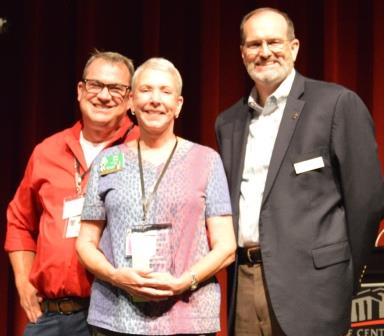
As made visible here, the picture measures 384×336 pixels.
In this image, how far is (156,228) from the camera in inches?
71.7

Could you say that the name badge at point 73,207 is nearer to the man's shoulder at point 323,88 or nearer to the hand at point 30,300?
the hand at point 30,300

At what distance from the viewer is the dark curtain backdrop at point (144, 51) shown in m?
Answer: 3.32

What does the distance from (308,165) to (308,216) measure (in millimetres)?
160

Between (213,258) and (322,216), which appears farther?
(322,216)

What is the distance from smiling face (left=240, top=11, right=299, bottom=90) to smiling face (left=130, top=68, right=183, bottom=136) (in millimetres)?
348

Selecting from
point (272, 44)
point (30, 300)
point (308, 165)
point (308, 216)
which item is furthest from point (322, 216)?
point (30, 300)

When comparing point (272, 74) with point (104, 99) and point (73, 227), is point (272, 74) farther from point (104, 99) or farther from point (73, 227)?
point (73, 227)

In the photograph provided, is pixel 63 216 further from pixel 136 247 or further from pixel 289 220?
pixel 289 220

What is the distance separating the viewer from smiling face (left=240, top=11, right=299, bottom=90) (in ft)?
7.01

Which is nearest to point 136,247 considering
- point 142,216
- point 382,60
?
point 142,216

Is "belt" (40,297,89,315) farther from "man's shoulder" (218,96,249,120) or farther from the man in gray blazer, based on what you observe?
"man's shoulder" (218,96,249,120)

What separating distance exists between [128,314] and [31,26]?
6.63ft

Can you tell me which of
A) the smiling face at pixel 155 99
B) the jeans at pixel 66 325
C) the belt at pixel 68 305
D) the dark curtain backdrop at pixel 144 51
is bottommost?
the jeans at pixel 66 325

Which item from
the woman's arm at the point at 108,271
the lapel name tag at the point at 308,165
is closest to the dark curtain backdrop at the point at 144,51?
the lapel name tag at the point at 308,165
